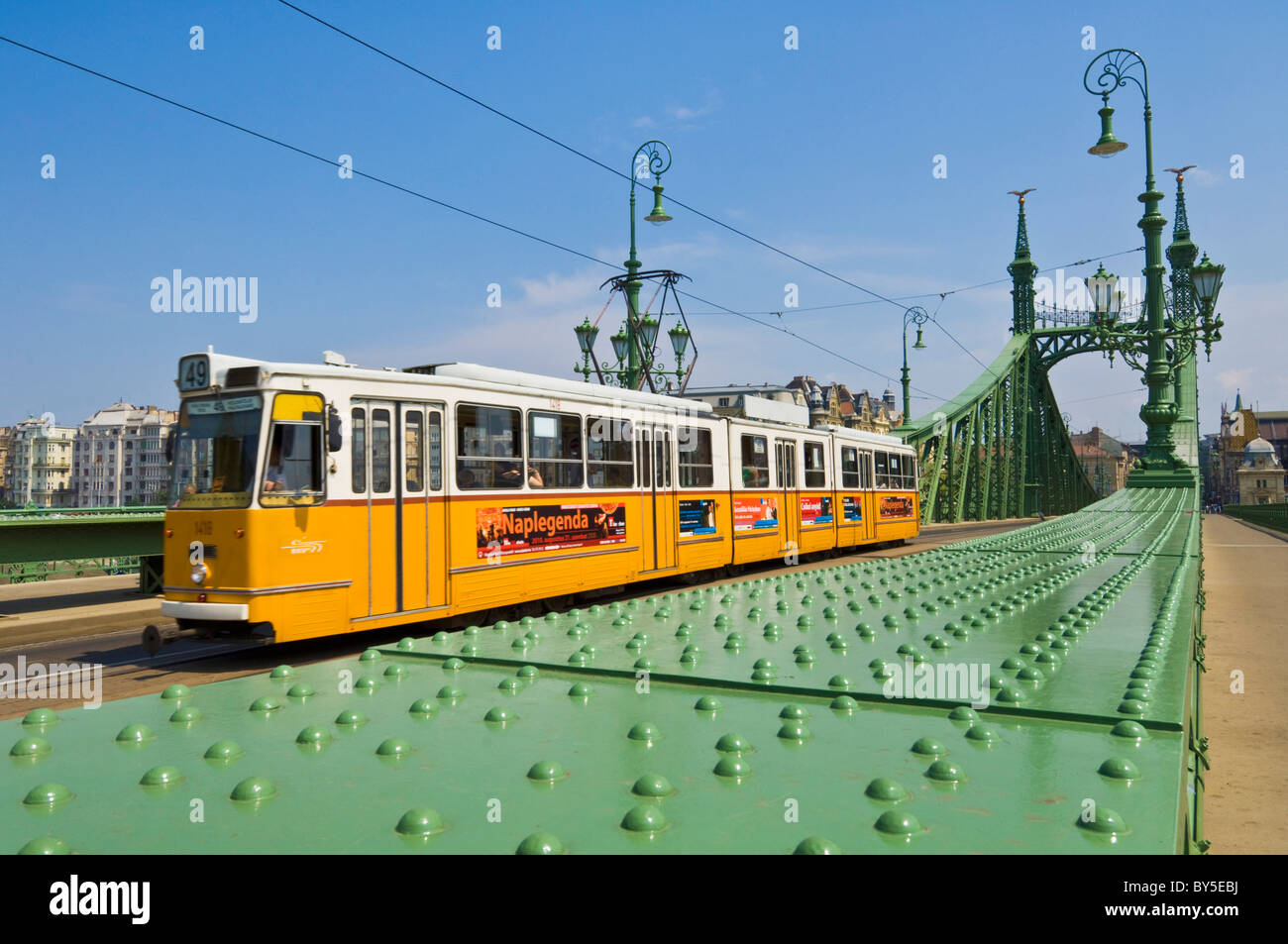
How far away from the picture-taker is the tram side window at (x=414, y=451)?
346 inches

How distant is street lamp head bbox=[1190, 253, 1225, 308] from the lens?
2138 cm

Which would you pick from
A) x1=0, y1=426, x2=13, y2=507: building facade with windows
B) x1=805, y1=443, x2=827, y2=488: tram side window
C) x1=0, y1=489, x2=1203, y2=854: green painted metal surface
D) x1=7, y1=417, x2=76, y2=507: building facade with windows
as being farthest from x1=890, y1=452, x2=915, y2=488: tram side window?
x1=0, y1=426, x2=13, y2=507: building facade with windows

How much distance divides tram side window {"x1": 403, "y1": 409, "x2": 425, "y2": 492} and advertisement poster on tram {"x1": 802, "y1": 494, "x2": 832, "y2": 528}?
1046 centimetres

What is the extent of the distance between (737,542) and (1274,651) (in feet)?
25.2

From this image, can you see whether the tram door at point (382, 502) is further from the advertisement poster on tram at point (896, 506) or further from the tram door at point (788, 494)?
the advertisement poster on tram at point (896, 506)

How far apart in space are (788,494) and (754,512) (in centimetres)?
162

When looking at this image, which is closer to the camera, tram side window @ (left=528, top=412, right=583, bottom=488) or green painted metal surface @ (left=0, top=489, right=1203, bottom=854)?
green painted metal surface @ (left=0, top=489, right=1203, bottom=854)

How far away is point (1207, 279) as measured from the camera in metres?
21.7

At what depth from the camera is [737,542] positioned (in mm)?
15156

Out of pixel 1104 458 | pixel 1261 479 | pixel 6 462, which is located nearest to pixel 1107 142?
pixel 1261 479

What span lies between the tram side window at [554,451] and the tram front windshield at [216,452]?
10.7 feet

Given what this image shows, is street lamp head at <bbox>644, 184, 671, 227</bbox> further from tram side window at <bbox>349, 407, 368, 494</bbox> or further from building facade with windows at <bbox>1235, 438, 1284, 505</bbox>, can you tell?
building facade with windows at <bbox>1235, 438, 1284, 505</bbox>
